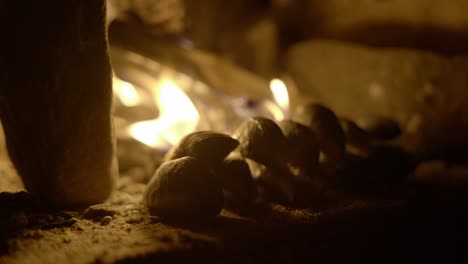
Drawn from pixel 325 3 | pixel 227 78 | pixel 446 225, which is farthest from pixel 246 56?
pixel 446 225

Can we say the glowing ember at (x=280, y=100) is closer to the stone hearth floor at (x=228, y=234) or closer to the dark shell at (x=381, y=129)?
the dark shell at (x=381, y=129)

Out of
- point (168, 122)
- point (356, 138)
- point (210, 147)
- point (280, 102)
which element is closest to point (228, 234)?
point (210, 147)

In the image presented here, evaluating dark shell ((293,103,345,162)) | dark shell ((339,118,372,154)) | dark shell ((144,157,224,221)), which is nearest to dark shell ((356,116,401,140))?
dark shell ((339,118,372,154))

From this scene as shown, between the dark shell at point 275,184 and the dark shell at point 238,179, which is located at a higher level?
the dark shell at point 275,184

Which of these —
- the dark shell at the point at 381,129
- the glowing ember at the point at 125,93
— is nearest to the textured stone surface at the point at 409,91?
the dark shell at the point at 381,129

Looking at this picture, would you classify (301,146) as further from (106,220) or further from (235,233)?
(106,220)

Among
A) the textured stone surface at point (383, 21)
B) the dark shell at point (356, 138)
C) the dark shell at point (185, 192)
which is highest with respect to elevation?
the textured stone surface at point (383, 21)

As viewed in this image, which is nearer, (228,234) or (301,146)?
(228,234)
